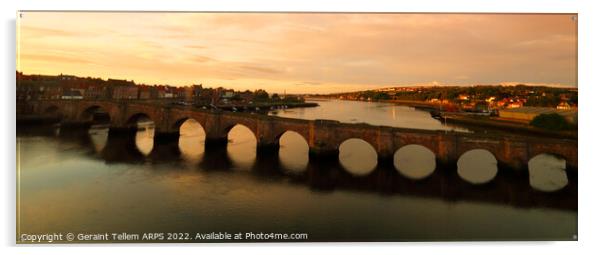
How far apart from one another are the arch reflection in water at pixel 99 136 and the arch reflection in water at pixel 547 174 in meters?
13.3

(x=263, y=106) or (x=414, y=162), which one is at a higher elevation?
(x=263, y=106)

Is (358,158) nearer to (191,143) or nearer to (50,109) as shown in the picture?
(191,143)

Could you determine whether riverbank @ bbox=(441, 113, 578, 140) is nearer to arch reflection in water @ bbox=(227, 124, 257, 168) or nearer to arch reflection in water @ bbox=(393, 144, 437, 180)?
arch reflection in water @ bbox=(393, 144, 437, 180)

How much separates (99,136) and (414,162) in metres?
12.8

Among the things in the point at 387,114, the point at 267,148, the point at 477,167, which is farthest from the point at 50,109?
the point at 477,167

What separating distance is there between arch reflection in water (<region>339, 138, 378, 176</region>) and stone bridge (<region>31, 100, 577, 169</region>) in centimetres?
49

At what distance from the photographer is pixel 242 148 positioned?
1477 cm

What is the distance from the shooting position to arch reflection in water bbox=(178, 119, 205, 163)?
13113 mm

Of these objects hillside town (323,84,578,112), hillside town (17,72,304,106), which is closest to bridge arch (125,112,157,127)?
hillside town (17,72,304,106)

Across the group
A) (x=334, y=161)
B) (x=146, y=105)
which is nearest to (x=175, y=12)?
(x=334, y=161)
